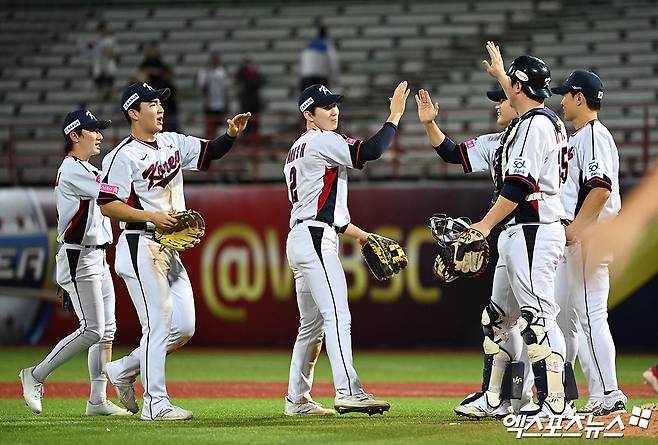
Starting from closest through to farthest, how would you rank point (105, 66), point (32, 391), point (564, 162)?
point (564, 162) < point (32, 391) < point (105, 66)

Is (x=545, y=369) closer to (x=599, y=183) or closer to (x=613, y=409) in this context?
(x=613, y=409)

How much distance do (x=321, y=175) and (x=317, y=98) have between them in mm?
645

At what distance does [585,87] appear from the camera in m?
8.28

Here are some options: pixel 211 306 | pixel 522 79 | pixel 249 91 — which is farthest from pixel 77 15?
pixel 522 79

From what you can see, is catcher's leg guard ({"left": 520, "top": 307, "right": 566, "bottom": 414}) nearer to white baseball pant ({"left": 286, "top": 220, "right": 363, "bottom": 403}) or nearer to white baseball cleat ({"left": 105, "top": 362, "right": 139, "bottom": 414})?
white baseball pant ({"left": 286, "top": 220, "right": 363, "bottom": 403})

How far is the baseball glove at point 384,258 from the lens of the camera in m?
8.27

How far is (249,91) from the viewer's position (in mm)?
20328

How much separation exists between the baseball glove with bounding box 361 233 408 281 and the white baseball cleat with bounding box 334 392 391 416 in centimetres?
97

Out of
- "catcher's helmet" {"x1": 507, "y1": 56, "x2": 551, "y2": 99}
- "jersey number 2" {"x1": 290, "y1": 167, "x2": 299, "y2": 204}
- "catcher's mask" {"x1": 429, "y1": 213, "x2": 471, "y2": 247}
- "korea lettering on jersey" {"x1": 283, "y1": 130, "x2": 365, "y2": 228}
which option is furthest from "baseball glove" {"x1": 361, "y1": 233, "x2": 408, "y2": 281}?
"catcher's helmet" {"x1": 507, "y1": 56, "x2": 551, "y2": 99}

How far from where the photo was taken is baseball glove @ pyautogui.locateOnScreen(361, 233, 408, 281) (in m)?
8.27

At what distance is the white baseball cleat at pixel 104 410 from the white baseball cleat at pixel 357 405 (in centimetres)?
186

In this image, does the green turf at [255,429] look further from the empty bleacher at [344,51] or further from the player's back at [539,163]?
the empty bleacher at [344,51]

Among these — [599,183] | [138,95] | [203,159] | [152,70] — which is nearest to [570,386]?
[599,183]

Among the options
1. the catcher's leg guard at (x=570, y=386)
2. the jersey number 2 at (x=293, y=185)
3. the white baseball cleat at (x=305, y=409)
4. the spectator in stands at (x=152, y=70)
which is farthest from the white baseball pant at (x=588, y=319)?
the spectator in stands at (x=152, y=70)
